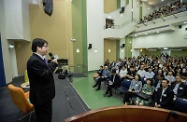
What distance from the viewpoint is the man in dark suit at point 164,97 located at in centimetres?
288

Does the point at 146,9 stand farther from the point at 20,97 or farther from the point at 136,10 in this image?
the point at 20,97

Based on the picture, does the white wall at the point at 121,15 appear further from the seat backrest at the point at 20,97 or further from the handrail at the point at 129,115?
the handrail at the point at 129,115

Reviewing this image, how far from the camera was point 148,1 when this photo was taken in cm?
1408

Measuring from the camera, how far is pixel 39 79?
146 cm

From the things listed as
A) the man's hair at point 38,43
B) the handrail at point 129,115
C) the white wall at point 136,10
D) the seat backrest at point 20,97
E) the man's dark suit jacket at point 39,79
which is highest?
the white wall at point 136,10

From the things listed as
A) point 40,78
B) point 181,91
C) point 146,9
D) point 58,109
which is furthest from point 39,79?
point 146,9

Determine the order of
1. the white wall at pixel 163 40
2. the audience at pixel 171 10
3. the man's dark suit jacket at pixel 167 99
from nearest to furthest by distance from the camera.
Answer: the man's dark suit jacket at pixel 167 99 → the audience at pixel 171 10 → the white wall at pixel 163 40

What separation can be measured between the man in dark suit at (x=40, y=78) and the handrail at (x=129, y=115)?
71 cm

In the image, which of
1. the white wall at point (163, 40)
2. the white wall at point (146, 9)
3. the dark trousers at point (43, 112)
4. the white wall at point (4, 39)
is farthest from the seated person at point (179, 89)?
the white wall at point (146, 9)

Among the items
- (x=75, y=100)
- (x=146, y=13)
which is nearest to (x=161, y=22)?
→ (x=146, y=13)

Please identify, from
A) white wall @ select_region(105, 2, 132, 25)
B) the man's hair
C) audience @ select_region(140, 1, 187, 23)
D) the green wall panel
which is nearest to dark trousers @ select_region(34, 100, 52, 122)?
the man's hair

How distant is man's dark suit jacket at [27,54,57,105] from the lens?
1.38 meters

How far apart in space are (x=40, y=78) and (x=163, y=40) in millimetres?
12455

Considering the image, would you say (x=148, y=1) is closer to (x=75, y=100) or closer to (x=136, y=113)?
(x=75, y=100)
